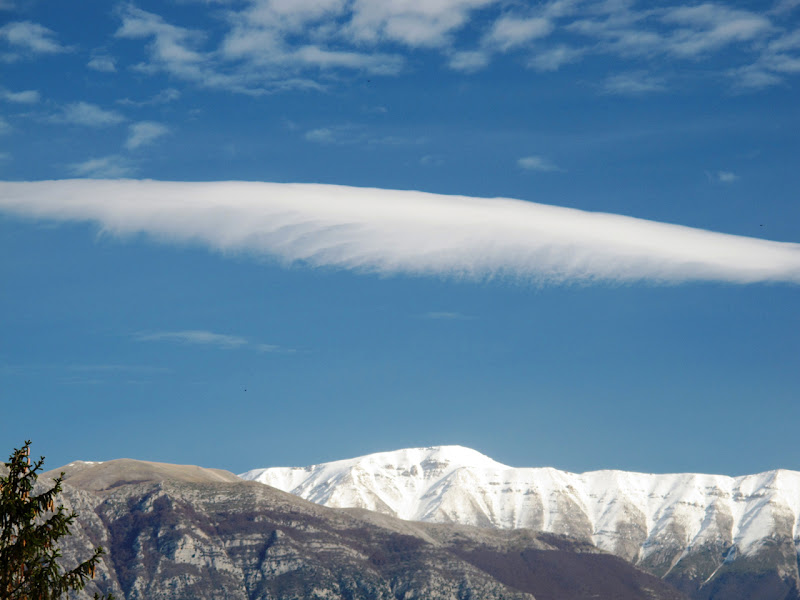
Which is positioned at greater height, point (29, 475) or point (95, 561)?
point (29, 475)

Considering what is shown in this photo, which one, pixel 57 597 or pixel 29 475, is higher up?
pixel 29 475

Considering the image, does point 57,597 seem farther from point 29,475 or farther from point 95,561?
point 29,475

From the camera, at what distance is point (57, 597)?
184 ft

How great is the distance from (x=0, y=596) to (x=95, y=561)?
4625 millimetres

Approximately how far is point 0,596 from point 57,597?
2591mm

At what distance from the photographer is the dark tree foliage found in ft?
183

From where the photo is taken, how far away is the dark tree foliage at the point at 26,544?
2194 inches

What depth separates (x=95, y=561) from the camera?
5734 centimetres

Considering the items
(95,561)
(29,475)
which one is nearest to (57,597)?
(95,561)

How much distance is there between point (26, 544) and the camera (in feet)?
184

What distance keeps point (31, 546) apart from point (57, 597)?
2.73 metres

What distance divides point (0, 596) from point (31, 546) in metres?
2.63

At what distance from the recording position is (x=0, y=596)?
181 feet
